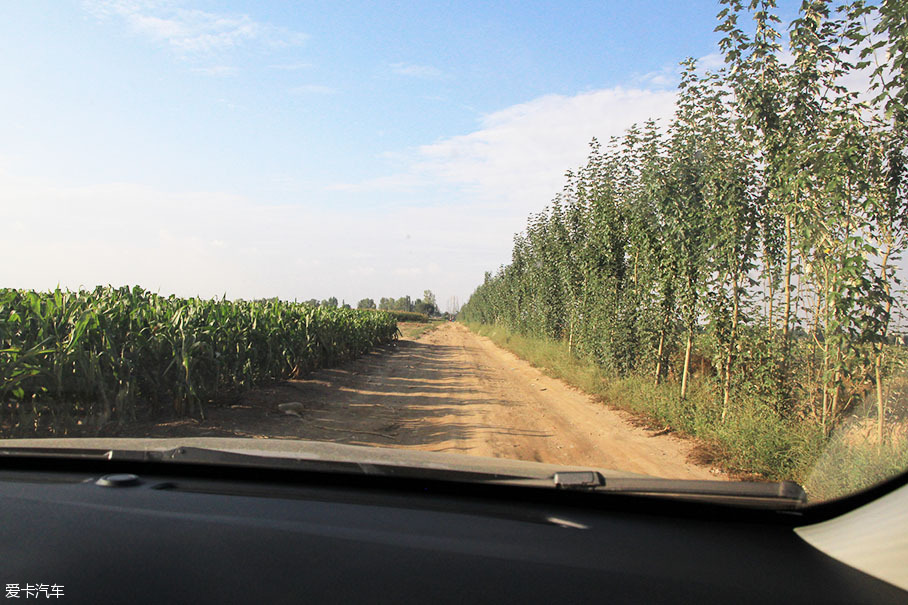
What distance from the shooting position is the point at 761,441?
6477mm

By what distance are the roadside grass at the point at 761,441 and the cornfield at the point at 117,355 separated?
24.0 ft

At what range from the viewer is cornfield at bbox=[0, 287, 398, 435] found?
6766 mm

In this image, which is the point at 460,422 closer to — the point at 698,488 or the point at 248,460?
Answer: the point at 248,460

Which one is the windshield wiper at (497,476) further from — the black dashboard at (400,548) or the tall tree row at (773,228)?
the tall tree row at (773,228)

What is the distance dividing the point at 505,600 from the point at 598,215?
1451 cm

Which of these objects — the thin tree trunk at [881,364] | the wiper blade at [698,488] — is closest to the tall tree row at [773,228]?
the thin tree trunk at [881,364]

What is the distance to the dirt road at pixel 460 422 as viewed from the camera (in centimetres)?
743

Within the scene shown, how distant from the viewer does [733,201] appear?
8.21m

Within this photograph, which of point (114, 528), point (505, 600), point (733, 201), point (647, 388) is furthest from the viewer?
point (647, 388)

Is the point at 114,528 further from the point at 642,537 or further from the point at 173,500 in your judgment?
the point at 642,537

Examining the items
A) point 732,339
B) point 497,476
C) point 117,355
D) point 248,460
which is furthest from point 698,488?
point 117,355

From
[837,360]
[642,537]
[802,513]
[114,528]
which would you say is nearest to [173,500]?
[114,528]

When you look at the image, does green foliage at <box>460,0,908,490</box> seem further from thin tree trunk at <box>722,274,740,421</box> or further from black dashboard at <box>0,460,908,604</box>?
black dashboard at <box>0,460,908,604</box>

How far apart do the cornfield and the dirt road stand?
0.56 m
